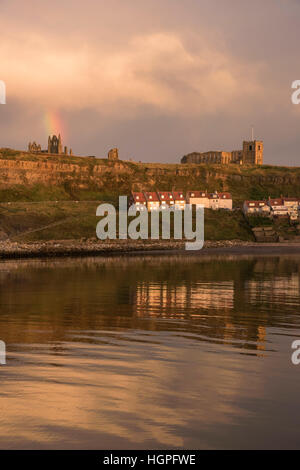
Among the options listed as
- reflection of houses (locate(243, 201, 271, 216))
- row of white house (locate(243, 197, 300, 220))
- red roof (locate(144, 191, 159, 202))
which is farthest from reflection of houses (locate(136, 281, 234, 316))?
red roof (locate(144, 191, 159, 202))

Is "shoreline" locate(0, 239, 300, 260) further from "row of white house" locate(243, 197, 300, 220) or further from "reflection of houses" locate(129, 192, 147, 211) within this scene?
"reflection of houses" locate(129, 192, 147, 211)

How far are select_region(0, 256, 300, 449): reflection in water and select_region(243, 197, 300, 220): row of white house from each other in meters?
112

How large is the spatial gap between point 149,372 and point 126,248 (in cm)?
8237

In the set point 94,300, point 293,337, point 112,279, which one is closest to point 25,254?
point 112,279

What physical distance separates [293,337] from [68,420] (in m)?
11.9

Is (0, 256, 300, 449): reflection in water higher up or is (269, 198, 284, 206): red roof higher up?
(269, 198, 284, 206): red roof

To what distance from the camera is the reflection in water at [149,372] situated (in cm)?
1103

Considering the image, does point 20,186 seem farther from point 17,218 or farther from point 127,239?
point 127,239

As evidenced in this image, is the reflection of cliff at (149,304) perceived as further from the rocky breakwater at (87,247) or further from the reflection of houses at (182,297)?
the rocky breakwater at (87,247)

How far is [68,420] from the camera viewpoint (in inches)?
459

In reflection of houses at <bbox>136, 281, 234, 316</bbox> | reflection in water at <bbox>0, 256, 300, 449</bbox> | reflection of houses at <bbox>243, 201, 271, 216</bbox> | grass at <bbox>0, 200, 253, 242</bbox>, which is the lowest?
reflection of houses at <bbox>136, 281, 234, 316</bbox>

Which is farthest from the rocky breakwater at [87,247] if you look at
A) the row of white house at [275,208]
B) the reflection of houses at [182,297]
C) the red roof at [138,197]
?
the reflection of houses at [182,297]

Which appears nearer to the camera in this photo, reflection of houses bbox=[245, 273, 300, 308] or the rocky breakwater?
reflection of houses bbox=[245, 273, 300, 308]

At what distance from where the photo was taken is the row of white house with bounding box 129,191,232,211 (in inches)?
5758
